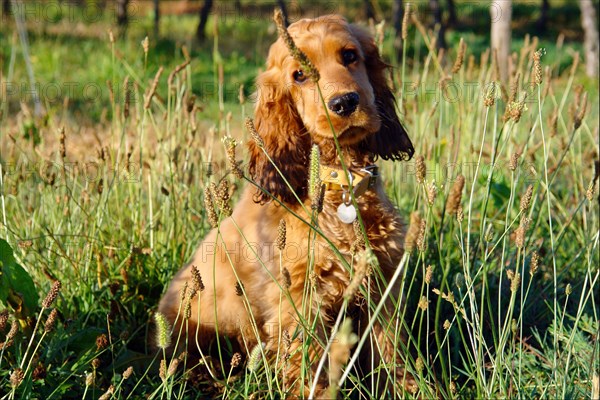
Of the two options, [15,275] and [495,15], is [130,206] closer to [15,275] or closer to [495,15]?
[15,275]

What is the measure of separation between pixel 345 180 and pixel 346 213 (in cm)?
19

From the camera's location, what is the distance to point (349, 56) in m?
2.73

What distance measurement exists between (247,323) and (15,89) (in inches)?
272

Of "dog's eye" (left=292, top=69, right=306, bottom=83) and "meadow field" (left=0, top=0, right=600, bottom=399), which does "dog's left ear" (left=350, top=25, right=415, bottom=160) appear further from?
"dog's eye" (left=292, top=69, right=306, bottom=83)

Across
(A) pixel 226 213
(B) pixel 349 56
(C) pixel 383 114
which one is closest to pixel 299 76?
(B) pixel 349 56

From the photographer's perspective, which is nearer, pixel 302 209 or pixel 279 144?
pixel 302 209

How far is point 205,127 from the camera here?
23.5ft

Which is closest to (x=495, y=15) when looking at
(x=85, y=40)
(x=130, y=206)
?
(x=130, y=206)

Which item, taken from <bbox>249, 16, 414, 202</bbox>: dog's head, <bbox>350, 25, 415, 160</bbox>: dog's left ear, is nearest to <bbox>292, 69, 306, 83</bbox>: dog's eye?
<bbox>249, 16, 414, 202</bbox>: dog's head

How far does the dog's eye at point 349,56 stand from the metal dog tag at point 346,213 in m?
0.56

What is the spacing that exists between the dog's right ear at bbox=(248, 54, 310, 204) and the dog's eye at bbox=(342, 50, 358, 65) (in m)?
0.26

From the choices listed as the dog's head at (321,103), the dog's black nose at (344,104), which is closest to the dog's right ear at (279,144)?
the dog's head at (321,103)

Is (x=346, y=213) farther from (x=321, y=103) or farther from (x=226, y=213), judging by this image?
(x=226, y=213)

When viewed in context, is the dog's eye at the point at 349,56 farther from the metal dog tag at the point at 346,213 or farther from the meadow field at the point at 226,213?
the metal dog tag at the point at 346,213
